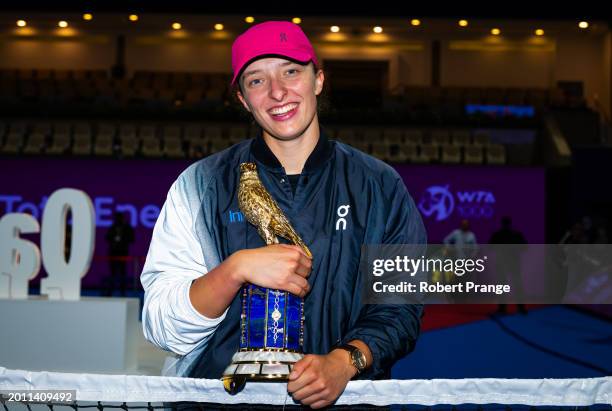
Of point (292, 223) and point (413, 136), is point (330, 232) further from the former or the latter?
point (413, 136)

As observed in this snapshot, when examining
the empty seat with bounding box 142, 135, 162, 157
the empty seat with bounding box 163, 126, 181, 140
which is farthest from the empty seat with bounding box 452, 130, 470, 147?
the empty seat with bounding box 142, 135, 162, 157

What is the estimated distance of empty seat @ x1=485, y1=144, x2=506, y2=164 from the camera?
20453mm

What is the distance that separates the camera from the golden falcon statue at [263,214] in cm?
198

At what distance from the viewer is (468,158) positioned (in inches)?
811

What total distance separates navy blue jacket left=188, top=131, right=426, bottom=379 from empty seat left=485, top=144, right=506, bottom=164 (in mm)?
18786

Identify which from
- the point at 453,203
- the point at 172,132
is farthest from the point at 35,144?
the point at 453,203

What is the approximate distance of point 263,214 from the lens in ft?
6.48

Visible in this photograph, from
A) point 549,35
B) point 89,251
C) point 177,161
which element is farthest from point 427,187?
point 549,35

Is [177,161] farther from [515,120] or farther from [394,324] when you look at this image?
[394,324]

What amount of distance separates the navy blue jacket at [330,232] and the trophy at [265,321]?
18cm

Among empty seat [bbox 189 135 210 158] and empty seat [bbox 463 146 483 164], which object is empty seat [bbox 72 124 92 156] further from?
empty seat [bbox 463 146 483 164]

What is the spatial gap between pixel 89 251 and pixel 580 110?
18.8 metres

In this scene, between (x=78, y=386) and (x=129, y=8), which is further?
(x=129, y=8)

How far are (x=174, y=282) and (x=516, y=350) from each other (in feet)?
30.7
